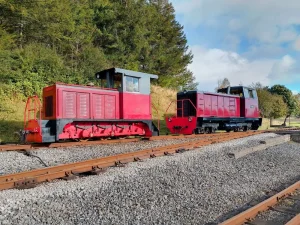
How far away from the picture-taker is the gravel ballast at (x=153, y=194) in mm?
3809

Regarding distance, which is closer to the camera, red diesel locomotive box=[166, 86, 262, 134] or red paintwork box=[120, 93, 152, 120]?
red paintwork box=[120, 93, 152, 120]

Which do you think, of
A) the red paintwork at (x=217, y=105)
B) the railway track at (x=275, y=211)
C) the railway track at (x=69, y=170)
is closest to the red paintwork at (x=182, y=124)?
the red paintwork at (x=217, y=105)

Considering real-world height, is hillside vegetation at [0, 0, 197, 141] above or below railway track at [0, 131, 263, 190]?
above

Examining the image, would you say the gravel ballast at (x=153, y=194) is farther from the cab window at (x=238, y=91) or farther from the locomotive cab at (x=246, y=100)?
the cab window at (x=238, y=91)

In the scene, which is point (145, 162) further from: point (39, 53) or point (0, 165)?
point (39, 53)

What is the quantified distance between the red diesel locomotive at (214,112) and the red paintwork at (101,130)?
126 inches

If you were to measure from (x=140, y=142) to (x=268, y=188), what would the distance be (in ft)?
18.4

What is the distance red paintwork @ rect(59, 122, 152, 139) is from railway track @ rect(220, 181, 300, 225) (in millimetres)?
7082

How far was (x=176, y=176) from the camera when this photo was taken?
5.93m

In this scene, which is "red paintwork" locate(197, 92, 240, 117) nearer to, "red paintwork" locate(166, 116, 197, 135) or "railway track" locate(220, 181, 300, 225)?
"red paintwork" locate(166, 116, 197, 135)

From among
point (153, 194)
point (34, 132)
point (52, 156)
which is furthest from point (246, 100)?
point (153, 194)

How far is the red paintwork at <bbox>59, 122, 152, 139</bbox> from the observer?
32.3 ft

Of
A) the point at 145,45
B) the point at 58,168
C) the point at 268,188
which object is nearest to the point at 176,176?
the point at 268,188

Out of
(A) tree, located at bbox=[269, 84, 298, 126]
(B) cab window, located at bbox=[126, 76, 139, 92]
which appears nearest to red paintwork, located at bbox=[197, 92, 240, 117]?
(B) cab window, located at bbox=[126, 76, 139, 92]
